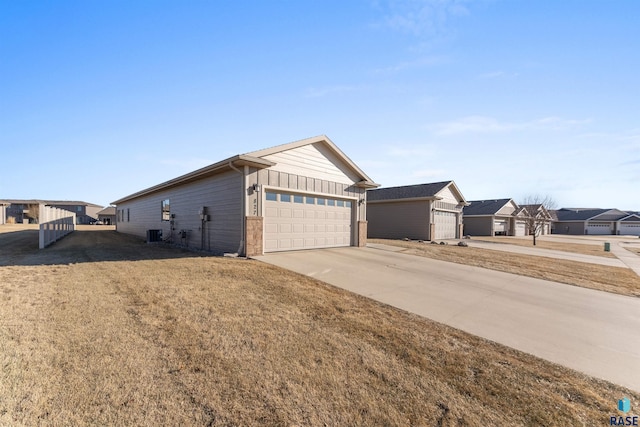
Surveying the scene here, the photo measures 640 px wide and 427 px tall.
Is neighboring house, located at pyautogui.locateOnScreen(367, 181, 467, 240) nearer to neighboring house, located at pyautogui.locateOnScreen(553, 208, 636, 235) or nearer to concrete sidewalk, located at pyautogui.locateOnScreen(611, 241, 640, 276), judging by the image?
concrete sidewalk, located at pyautogui.locateOnScreen(611, 241, 640, 276)

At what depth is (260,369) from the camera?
3068mm

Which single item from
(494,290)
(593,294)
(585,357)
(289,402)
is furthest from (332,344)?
(593,294)

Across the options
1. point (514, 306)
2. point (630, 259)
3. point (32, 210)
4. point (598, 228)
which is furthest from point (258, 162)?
point (598, 228)

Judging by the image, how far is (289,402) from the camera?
2557mm

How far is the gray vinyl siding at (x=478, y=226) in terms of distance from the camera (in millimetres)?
31266

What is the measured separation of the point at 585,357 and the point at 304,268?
20.4 ft

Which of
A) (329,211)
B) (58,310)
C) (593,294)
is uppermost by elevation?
(329,211)

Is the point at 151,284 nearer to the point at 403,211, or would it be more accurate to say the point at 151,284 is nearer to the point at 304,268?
the point at 304,268

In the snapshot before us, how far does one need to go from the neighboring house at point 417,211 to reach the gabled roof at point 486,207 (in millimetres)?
8068

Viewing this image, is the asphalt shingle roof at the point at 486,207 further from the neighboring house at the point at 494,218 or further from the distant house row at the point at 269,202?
the distant house row at the point at 269,202

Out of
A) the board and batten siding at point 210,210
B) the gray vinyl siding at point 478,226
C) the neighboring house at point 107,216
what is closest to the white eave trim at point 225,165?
the board and batten siding at point 210,210

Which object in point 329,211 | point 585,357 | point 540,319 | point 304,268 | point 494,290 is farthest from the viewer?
point 329,211

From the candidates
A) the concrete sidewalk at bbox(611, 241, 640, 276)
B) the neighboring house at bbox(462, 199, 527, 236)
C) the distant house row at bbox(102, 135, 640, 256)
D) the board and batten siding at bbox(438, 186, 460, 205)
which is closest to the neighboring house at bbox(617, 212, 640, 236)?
the neighboring house at bbox(462, 199, 527, 236)

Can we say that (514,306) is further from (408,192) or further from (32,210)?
(32,210)
